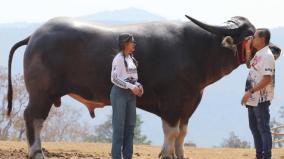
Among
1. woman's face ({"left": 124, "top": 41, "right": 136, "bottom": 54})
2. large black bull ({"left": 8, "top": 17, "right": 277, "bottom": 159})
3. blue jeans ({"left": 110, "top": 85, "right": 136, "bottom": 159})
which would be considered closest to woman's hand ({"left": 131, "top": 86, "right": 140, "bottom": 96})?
blue jeans ({"left": 110, "top": 85, "right": 136, "bottom": 159})

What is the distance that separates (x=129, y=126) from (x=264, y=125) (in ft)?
6.11

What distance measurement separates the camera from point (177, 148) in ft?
36.2

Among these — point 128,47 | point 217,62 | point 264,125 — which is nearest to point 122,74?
point 128,47

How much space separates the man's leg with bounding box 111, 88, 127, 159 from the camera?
29.5 feet

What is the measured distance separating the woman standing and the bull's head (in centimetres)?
186

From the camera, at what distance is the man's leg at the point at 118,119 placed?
29.5 ft

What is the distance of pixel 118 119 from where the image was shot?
355 inches

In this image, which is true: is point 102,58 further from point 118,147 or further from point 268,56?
point 268,56

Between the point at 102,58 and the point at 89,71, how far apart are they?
0.97ft

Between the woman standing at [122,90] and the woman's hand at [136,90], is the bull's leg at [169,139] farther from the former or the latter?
the woman's hand at [136,90]

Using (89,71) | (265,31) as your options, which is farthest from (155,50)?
(265,31)

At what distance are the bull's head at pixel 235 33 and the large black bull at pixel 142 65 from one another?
0.6 inches

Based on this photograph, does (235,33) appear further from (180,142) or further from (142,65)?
(180,142)

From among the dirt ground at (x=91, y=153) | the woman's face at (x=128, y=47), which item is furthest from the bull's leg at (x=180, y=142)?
the woman's face at (x=128, y=47)
